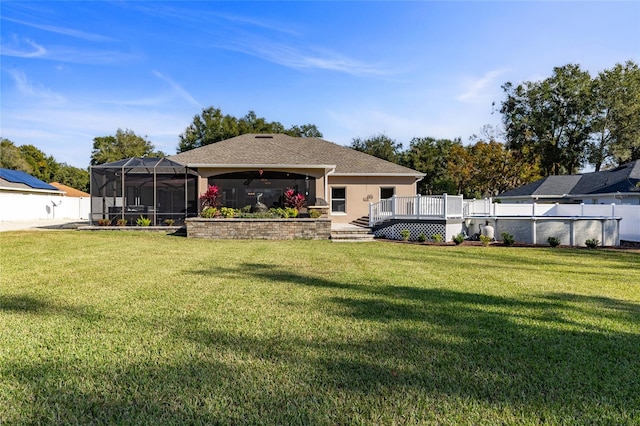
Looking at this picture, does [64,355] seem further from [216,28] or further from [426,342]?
[216,28]

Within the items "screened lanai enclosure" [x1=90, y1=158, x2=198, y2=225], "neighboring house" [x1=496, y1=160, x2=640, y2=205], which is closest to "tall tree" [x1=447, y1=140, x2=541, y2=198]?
"neighboring house" [x1=496, y1=160, x2=640, y2=205]

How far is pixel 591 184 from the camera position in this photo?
2405 cm

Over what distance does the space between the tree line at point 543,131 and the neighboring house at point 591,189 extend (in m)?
7.28

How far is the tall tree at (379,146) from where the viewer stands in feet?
139

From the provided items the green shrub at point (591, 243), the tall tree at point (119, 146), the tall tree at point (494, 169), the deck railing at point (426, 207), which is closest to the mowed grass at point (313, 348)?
the deck railing at point (426, 207)

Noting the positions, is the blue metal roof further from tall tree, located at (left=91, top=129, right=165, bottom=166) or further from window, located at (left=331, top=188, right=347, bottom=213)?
window, located at (left=331, top=188, right=347, bottom=213)

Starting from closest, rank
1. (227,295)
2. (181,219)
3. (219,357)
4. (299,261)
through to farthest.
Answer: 1. (219,357)
2. (227,295)
3. (299,261)
4. (181,219)

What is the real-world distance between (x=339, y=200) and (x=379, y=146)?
24.6 metres

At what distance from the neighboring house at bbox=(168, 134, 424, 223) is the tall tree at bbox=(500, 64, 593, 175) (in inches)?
873

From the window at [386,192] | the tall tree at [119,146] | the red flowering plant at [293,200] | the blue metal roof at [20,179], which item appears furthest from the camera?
the tall tree at [119,146]

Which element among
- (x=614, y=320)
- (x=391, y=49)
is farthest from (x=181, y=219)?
(x=614, y=320)

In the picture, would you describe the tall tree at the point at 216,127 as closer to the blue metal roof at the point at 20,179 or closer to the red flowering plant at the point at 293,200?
the blue metal roof at the point at 20,179

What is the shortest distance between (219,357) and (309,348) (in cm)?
82

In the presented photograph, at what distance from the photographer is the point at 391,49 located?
15.3 m
